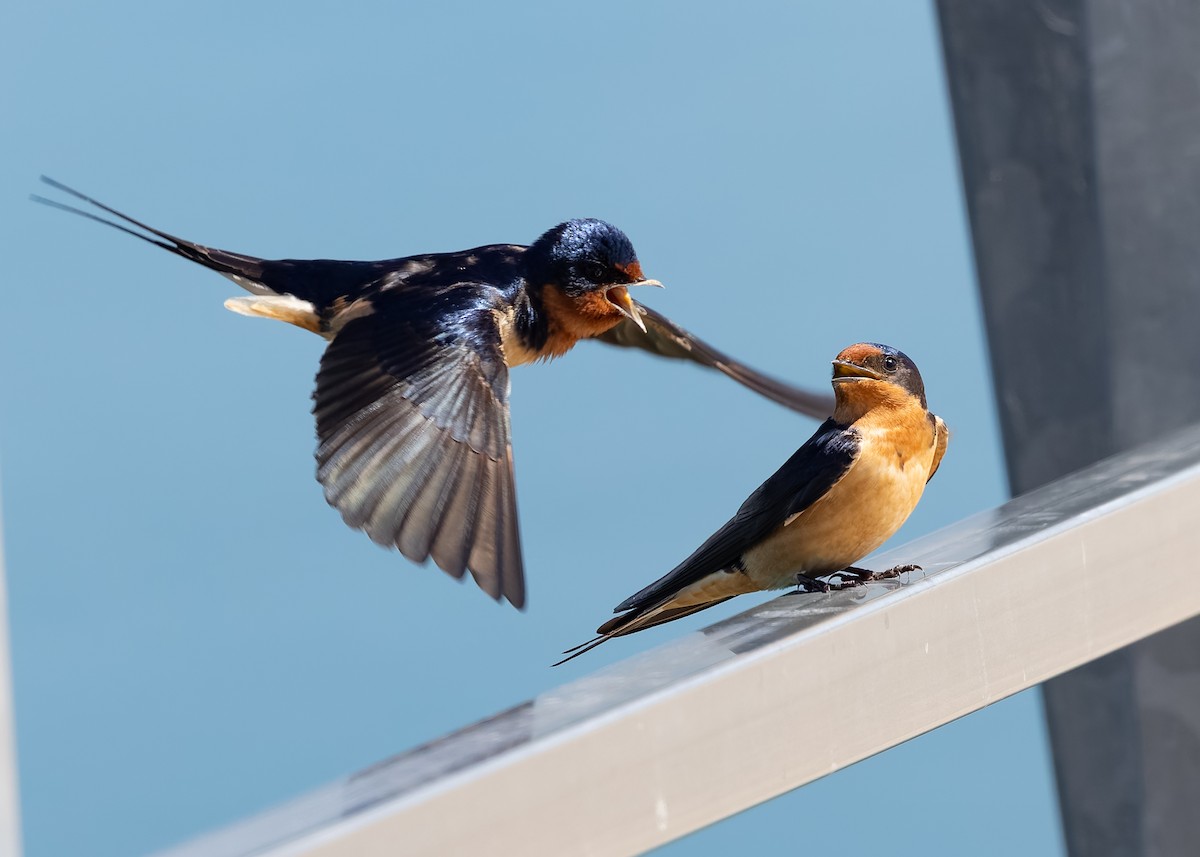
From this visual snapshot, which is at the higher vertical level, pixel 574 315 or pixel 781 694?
pixel 574 315

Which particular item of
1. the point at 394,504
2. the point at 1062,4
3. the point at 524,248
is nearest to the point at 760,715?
the point at 394,504

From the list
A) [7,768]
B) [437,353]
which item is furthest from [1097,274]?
[7,768]

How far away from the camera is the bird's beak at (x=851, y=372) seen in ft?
2.17

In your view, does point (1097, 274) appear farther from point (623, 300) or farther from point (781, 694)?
point (781, 694)

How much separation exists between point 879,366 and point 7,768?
0.38 m

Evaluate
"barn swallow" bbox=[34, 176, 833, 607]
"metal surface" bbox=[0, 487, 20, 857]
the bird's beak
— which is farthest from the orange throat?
"metal surface" bbox=[0, 487, 20, 857]

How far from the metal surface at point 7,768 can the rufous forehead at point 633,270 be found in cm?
32

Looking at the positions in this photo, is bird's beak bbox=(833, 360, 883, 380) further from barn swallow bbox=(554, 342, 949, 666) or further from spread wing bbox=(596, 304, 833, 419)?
spread wing bbox=(596, 304, 833, 419)

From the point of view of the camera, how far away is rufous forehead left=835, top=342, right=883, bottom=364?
66cm

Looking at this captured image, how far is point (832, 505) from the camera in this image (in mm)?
642

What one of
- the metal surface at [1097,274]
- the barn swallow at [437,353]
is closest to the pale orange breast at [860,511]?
the barn swallow at [437,353]

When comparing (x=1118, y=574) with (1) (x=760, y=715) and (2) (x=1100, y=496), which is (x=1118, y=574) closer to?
(2) (x=1100, y=496)

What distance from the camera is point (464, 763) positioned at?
1.32 feet

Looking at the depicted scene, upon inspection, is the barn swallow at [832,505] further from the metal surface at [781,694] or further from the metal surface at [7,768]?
the metal surface at [7,768]
